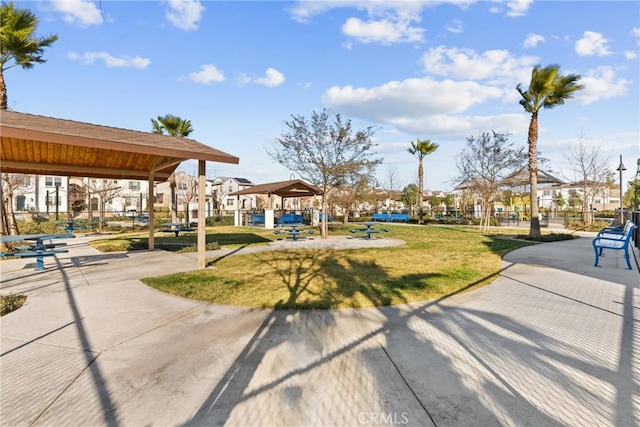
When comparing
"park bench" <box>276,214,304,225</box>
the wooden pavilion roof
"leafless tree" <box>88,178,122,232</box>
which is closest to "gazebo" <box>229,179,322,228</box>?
"park bench" <box>276,214,304,225</box>

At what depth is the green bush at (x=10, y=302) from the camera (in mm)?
4840

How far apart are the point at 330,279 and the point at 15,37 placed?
547 inches

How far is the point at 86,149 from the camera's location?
8.67 m

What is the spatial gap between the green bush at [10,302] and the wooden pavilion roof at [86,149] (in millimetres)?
2722

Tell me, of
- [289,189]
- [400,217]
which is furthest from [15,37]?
[400,217]

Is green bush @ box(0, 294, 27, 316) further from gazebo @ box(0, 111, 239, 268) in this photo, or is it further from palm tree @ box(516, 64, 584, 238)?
palm tree @ box(516, 64, 584, 238)

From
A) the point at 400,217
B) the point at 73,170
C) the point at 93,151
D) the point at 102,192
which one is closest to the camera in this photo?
the point at 93,151

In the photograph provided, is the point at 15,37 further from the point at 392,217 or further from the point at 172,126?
the point at 392,217

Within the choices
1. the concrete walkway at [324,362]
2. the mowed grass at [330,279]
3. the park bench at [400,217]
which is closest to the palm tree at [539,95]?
the mowed grass at [330,279]

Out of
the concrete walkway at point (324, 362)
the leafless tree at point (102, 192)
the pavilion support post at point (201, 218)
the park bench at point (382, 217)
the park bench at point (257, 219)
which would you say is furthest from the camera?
the park bench at point (382, 217)

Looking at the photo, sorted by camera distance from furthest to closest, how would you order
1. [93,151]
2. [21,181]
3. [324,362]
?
1. [21,181]
2. [93,151]
3. [324,362]

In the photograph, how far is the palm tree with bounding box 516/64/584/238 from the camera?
15250 millimetres

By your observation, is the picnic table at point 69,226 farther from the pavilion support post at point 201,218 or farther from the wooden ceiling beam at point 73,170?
the pavilion support post at point 201,218

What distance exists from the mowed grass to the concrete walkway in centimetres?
48
